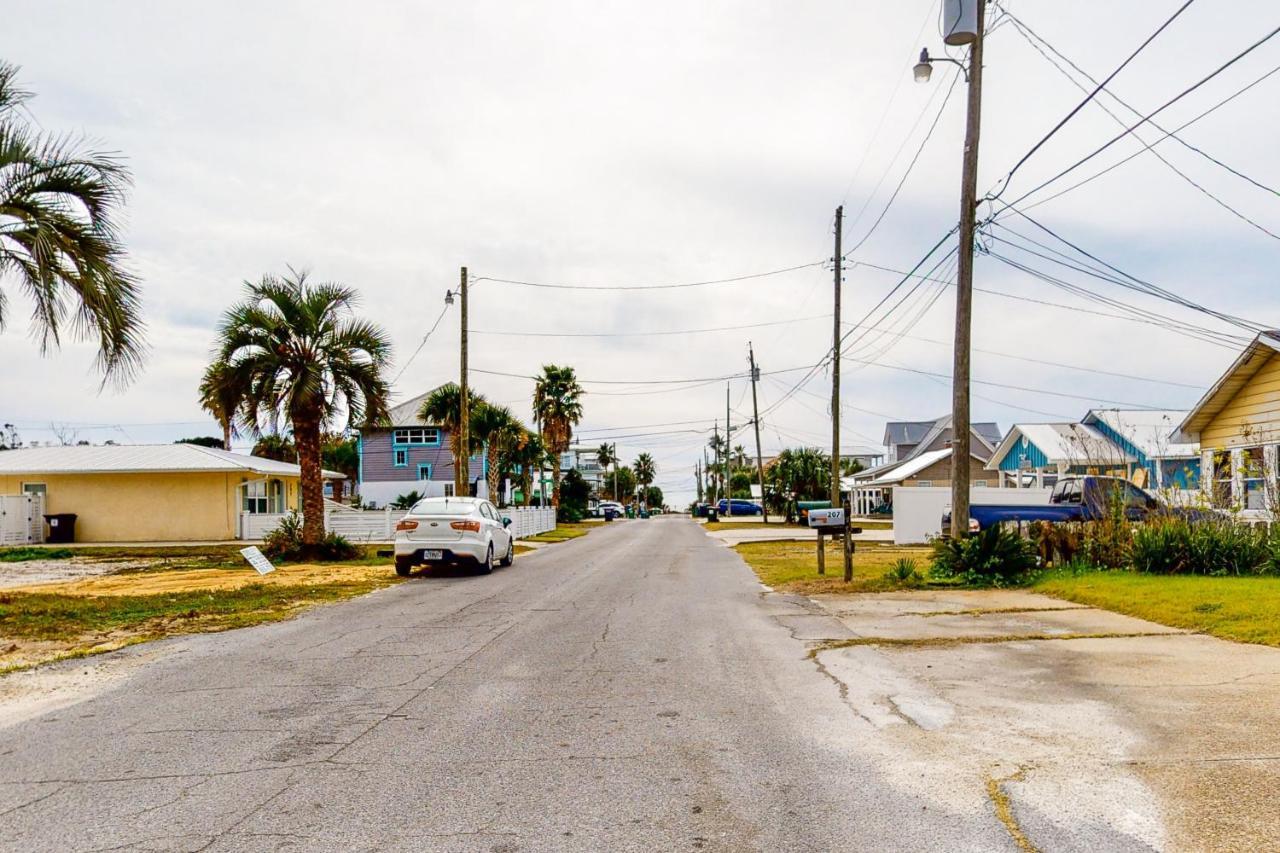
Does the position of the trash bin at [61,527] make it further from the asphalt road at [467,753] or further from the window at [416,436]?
the asphalt road at [467,753]

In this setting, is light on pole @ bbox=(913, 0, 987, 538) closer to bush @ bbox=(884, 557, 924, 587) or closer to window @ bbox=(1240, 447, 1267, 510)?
bush @ bbox=(884, 557, 924, 587)

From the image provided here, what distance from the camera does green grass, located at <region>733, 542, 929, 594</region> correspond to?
16953mm

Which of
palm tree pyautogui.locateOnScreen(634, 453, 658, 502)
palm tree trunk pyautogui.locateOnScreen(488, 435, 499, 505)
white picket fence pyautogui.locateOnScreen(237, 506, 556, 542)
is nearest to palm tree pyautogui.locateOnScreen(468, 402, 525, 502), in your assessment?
palm tree trunk pyautogui.locateOnScreen(488, 435, 499, 505)

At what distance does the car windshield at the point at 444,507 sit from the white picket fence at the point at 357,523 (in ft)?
34.1

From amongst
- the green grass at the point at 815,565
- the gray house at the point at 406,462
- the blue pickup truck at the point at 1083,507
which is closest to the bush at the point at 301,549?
the green grass at the point at 815,565

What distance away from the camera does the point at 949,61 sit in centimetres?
1681

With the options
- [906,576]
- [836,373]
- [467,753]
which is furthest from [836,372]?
[467,753]

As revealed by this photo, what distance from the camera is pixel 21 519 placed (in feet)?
115

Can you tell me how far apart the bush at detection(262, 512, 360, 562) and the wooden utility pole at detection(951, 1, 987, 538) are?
50.2 ft

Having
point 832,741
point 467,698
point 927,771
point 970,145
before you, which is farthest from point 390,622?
point 970,145

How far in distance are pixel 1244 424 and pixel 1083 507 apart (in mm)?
3792

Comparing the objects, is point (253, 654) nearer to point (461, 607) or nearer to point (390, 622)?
point (390, 622)

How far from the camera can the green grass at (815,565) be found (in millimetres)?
16953

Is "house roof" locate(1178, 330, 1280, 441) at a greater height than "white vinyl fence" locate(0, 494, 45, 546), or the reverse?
"house roof" locate(1178, 330, 1280, 441)
